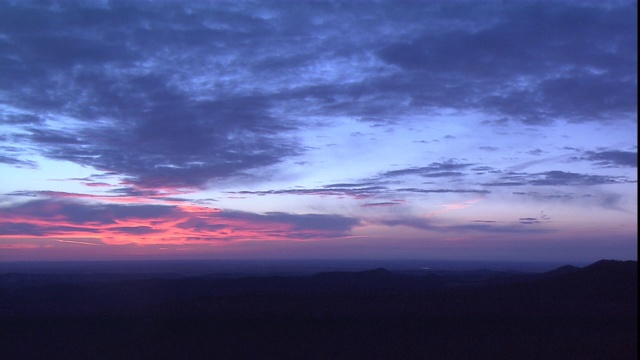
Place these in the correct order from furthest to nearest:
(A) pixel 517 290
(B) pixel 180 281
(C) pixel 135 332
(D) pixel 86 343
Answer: (B) pixel 180 281
(A) pixel 517 290
(C) pixel 135 332
(D) pixel 86 343

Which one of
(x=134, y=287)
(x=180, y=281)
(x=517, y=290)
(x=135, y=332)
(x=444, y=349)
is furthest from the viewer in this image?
(x=180, y=281)

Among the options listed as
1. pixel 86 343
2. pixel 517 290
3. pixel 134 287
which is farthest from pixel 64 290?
pixel 517 290

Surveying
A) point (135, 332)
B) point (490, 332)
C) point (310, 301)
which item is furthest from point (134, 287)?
point (490, 332)

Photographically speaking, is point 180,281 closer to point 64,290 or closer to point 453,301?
point 64,290

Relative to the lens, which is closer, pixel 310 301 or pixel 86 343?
pixel 86 343

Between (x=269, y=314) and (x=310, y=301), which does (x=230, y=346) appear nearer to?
(x=269, y=314)

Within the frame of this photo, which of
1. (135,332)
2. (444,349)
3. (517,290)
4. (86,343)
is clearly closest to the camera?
(444,349)
